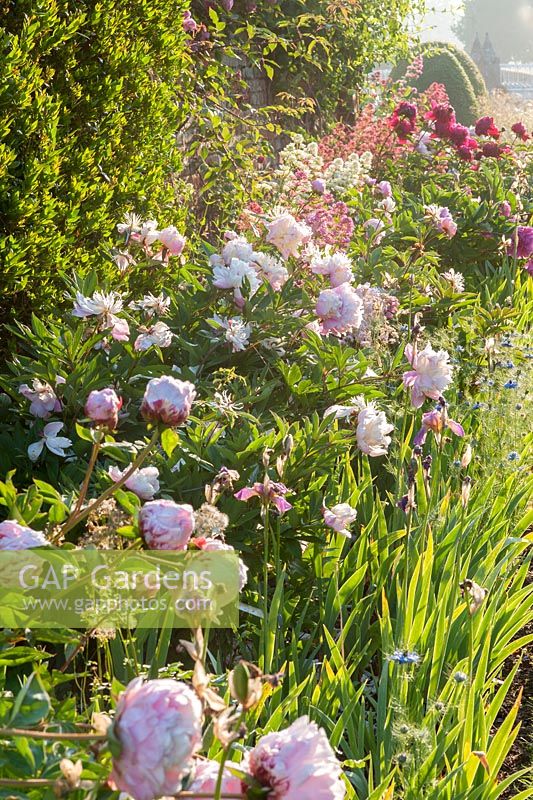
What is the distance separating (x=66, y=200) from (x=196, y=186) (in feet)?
9.83

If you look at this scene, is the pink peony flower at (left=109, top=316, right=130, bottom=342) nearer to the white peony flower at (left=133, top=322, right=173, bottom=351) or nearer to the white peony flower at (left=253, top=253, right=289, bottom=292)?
the white peony flower at (left=133, top=322, right=173, bottom=351)

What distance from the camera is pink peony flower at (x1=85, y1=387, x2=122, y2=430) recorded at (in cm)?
133

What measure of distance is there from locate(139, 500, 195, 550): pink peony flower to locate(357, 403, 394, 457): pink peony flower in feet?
3.95

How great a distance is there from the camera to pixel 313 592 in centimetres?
248

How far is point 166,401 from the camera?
1.24 meters

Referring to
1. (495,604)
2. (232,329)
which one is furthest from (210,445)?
(495,604)

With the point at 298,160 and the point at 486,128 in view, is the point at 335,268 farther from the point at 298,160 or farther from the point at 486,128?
the point at 486,128

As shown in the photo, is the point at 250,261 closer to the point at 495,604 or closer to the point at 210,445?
the point at 210,445

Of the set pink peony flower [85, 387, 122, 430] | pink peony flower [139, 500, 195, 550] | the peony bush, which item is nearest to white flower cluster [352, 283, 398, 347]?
the peony bush

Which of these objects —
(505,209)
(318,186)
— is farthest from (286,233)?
(505,209)

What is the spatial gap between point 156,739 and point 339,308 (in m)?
2.21

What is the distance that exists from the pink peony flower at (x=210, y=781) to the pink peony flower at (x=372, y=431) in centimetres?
148

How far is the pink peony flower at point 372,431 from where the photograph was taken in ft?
7.70

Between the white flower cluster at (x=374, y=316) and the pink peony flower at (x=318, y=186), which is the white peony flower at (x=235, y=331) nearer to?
the white flower cluster at (x=374, y=316)
